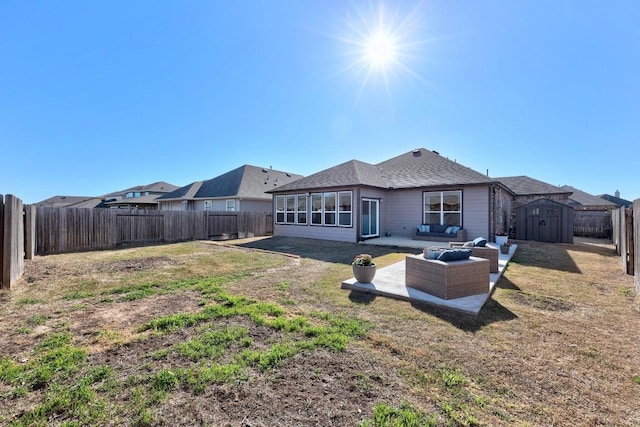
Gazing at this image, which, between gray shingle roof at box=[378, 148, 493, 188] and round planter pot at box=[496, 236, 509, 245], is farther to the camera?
gray shingle roof at box=[378, 148, 493, 188]

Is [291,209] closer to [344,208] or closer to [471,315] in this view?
[344,208]

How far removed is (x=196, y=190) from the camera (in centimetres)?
2466

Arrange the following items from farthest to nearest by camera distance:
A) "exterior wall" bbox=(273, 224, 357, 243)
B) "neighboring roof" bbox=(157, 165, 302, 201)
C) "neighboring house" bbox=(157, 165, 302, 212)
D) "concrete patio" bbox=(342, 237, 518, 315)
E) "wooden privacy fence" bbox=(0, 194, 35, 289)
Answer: "neighboring roof" bbox=(157, 165, 302, 201) → "neighboring house" bbox=(157, 165, 302, 212) → "exterior wall" bbox=(273, 224, 357, 243) → "wooden privacy fence" bbox=(0, 194, 35, 289) → "concrete patio" bbox=(342, 237, 518, 315)

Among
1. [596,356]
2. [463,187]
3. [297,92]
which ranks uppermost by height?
Result: [297,92]

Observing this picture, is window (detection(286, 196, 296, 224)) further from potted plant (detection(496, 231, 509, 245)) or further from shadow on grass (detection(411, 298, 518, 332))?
shadow on grass (detection(411, 298, 518, 332))

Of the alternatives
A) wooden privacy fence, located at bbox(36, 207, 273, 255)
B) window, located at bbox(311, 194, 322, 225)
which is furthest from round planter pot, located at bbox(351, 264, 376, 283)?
wooden privacy fence, located at bbox(36, 207, 273, 255)

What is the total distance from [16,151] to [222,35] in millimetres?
28132

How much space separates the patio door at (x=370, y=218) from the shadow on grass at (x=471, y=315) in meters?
8.85

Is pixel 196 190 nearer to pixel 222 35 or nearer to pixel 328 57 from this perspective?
pixel 222 35

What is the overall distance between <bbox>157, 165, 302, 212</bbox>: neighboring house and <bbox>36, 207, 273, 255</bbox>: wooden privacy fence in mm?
2921

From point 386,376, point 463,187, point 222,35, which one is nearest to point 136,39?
point 222,35

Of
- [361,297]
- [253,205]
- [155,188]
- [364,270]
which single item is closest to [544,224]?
[364,270]

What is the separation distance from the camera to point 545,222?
14.0 m

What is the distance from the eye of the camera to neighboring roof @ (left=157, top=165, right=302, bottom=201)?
2118 centimetres
